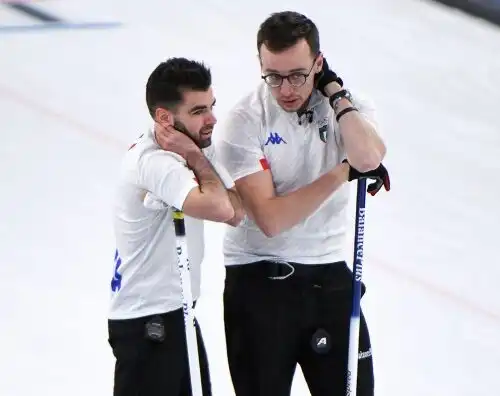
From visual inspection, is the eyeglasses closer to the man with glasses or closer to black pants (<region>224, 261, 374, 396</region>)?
the man with glasses

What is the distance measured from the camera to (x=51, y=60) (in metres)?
8.58

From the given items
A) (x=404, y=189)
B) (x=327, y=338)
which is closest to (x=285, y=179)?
(x=327, y=338)

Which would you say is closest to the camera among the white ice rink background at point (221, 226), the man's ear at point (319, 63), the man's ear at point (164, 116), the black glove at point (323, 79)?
the man's ear at point (164, 116)

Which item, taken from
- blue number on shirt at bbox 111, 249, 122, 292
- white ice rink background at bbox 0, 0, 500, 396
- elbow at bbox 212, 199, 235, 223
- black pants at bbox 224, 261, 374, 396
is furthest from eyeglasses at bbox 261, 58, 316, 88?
white ice rink background at bbox 0, 0, 500, 396

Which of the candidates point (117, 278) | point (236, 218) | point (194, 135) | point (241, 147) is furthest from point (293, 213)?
point (117, 278)

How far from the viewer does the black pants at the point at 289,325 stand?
4445mm

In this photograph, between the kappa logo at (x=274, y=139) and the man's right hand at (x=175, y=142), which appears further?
the kappa logo at (x=274, y=139)

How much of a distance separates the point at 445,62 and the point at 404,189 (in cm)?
189

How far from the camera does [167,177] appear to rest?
405cm

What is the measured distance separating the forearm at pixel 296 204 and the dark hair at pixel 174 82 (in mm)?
436

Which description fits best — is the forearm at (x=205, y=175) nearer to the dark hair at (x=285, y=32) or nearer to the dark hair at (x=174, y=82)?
the dark hair at (x=174, y=82)

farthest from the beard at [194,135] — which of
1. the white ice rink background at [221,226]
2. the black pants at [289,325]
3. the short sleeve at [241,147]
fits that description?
the white ice rink background at [221,226]

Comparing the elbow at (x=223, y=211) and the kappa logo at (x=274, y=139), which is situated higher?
the kappa logo at (x=274, y=139)

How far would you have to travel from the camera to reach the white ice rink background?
5824mm
